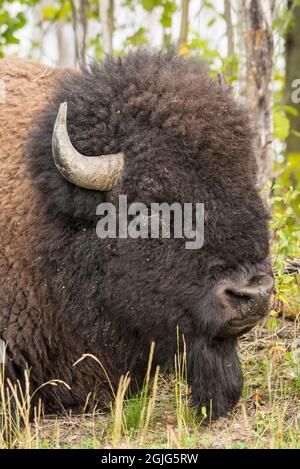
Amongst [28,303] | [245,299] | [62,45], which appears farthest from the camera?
[62,45]

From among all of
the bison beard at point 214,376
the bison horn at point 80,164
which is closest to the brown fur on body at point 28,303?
the bison horn at point 80,164

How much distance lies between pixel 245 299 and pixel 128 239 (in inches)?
33.4

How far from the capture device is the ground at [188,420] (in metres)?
4.82

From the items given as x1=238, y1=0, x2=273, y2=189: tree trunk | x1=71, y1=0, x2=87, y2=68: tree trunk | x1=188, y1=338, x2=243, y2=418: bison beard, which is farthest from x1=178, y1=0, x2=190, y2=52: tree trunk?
x1=188, y1=338, x2=243, y2=418: bison beard

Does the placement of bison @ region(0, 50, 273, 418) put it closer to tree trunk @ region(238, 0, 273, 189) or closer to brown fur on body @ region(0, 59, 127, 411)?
brown fur on body @ region(0, 59, 127, 411)

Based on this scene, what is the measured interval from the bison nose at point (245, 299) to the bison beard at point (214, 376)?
401 millimetres

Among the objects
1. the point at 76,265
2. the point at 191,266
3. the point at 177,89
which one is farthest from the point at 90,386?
the point at 177,89

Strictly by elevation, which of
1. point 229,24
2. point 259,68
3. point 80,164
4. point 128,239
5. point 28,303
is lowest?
point 28,303

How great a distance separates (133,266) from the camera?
202 inches

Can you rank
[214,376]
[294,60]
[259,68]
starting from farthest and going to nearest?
[294,60] < [259,68] < [214,376]

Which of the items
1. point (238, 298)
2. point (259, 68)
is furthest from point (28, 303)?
point (259, 68)

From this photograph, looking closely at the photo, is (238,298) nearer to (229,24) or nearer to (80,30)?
(229,24)

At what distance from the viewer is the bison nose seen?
4.71m

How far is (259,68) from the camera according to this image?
25.5 ft
